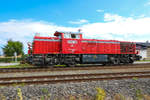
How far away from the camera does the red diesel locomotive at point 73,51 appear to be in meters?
12.6

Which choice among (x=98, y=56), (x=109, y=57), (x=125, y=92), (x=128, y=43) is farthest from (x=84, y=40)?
(x=125, y=92)

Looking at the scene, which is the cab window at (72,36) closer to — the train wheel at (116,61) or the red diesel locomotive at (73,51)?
the red diesel locomotive at (73,51)

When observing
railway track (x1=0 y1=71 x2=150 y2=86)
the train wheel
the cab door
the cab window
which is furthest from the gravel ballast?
the train wheel

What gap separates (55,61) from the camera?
41.7ft

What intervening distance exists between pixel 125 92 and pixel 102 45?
32.8 ft

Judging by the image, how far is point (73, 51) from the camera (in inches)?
530

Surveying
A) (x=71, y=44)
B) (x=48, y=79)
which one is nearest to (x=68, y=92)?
(x=48, y=79)

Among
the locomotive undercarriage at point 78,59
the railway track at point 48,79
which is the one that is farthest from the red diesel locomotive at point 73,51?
the railway track at point 48,79

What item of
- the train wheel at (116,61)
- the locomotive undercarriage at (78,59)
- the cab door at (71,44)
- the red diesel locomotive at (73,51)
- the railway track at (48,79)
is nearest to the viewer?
the railway track at (48,79)

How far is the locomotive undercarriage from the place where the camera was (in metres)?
12.3

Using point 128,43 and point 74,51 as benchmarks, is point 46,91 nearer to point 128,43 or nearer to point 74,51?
point 74,51

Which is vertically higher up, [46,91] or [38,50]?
[38,50]

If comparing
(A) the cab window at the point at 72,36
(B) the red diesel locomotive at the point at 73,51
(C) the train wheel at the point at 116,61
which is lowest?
(C) the train wheel at the point at 116,61

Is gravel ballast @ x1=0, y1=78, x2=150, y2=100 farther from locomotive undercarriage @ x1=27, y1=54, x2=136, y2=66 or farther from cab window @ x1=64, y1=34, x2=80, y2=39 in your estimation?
cab window @ x1=64, y1=34, x2=80, y2=39
